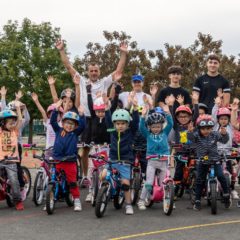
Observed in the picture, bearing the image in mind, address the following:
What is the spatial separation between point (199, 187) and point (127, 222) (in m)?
1.60

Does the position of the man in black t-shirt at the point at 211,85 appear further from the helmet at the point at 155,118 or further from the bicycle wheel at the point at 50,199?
the bicycle wheel at the point at 50,199

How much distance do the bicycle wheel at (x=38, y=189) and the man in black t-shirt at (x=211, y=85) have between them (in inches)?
145

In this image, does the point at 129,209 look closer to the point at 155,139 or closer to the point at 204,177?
the point at 155,139

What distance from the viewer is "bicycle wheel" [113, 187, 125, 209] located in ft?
28.6

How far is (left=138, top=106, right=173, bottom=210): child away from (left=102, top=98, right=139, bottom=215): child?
0.21 meters

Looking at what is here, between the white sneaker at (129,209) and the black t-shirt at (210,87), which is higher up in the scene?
the black t-shirt at (210,87)

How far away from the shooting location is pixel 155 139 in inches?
348

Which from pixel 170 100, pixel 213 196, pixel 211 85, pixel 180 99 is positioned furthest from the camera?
pixel 211 85

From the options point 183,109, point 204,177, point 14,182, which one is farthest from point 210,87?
point 14,182

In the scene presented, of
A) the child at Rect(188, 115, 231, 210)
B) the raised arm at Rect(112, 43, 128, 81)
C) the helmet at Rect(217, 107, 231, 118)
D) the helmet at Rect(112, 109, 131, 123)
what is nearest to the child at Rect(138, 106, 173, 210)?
the helmet at Rect(112, 109, 131, 123)

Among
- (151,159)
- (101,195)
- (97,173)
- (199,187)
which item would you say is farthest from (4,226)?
(199,187)

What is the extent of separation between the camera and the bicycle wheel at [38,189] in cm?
919

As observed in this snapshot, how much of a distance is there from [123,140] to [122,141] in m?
0.03

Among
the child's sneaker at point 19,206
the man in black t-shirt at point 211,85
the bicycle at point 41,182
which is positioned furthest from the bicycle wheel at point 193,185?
the child's sneaker at point 19,206
